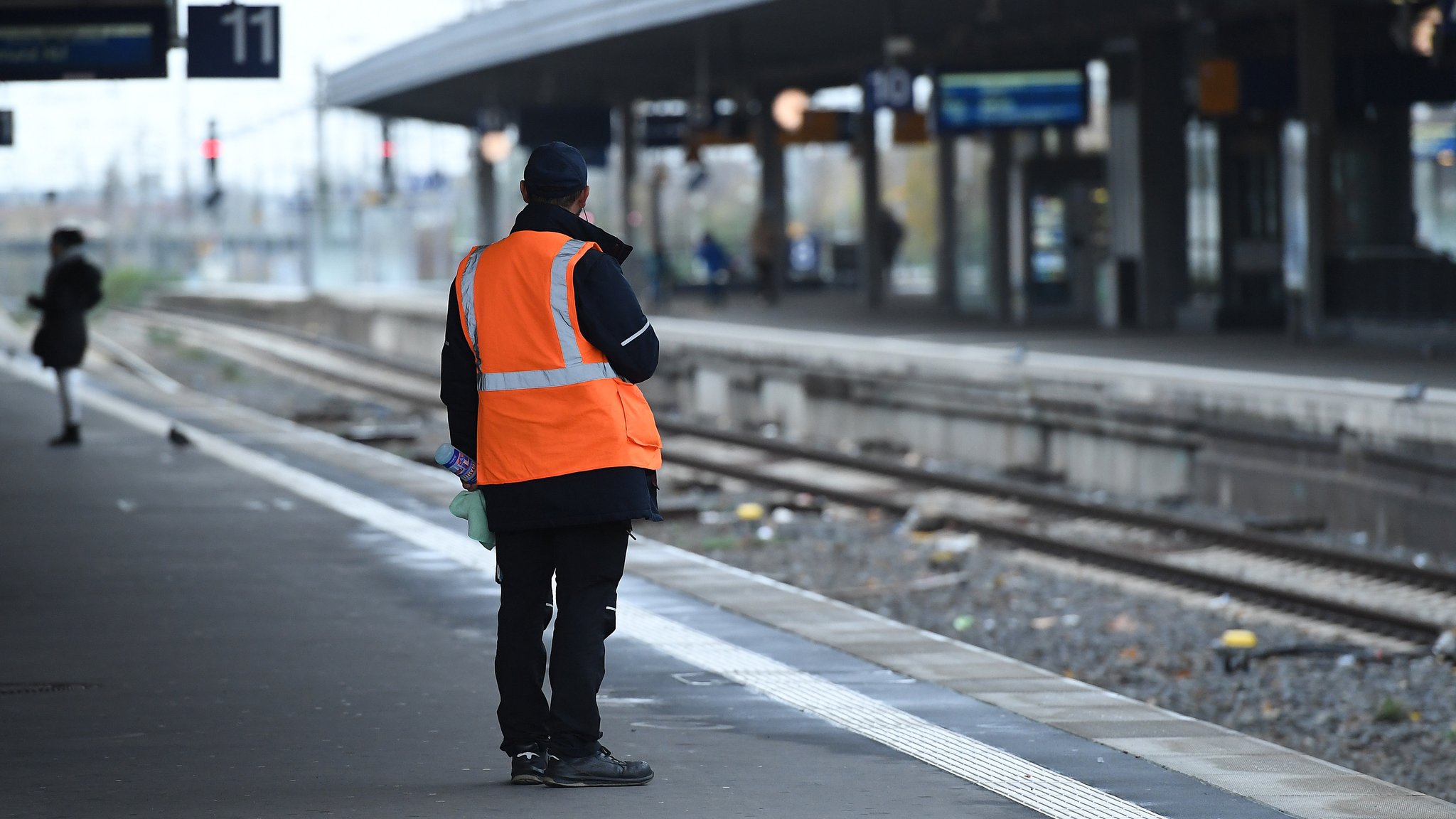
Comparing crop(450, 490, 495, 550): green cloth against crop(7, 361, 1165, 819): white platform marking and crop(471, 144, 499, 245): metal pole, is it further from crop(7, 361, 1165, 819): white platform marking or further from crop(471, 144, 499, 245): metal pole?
crop(471, 144, 499, 245): metal pole

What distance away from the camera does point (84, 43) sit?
57.4 feet

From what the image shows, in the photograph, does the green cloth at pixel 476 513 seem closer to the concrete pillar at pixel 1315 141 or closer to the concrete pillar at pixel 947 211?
the concrete pillar at pixel 1315 141

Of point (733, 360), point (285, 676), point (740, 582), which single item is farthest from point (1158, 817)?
point (733, 360)

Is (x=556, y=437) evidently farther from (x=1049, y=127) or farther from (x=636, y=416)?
(x=1049, y=127)

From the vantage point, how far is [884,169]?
108312 mm

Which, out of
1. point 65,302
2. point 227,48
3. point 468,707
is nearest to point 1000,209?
point 227,48

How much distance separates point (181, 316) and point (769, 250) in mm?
25027

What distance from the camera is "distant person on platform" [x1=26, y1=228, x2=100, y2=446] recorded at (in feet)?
52.2

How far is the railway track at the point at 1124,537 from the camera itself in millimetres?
10977

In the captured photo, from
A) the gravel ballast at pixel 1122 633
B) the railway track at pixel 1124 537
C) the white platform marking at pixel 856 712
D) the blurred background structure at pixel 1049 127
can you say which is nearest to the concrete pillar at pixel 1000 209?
the blurred background structure at pixel 1049 127

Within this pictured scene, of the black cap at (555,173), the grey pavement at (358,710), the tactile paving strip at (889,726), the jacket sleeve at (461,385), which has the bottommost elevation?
the tactile paving strip at (889,726)

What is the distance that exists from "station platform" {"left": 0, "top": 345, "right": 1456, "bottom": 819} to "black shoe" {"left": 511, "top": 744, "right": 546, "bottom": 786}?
66mm

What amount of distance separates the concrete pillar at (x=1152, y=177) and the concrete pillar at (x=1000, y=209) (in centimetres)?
360

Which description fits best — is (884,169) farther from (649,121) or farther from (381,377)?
(381,377)
